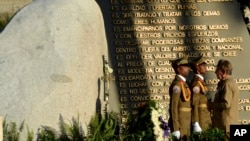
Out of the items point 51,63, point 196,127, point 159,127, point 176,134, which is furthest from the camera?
point 196,127

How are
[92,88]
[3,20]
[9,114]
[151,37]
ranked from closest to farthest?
[9,114]
[92,88]
[151,37]
[3,20]

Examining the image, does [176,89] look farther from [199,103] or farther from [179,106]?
[199,103]

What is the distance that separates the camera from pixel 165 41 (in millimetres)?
13852

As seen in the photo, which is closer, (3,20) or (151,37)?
(151,37)

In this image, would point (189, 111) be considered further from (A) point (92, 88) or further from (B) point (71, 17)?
(B) point (71, 17)

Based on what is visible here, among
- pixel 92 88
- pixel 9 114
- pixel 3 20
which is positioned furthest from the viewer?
pixel 3 20

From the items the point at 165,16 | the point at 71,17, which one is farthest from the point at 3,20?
the point at 71,17

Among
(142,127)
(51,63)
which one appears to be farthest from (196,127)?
(51,63)

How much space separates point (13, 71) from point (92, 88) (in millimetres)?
1097

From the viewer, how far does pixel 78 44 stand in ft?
36.9

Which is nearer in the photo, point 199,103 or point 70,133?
point 70,133

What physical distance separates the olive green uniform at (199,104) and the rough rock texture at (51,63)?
1311mm

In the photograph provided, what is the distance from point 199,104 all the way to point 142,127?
1068 mm

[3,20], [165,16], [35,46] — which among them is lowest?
[35,46]
